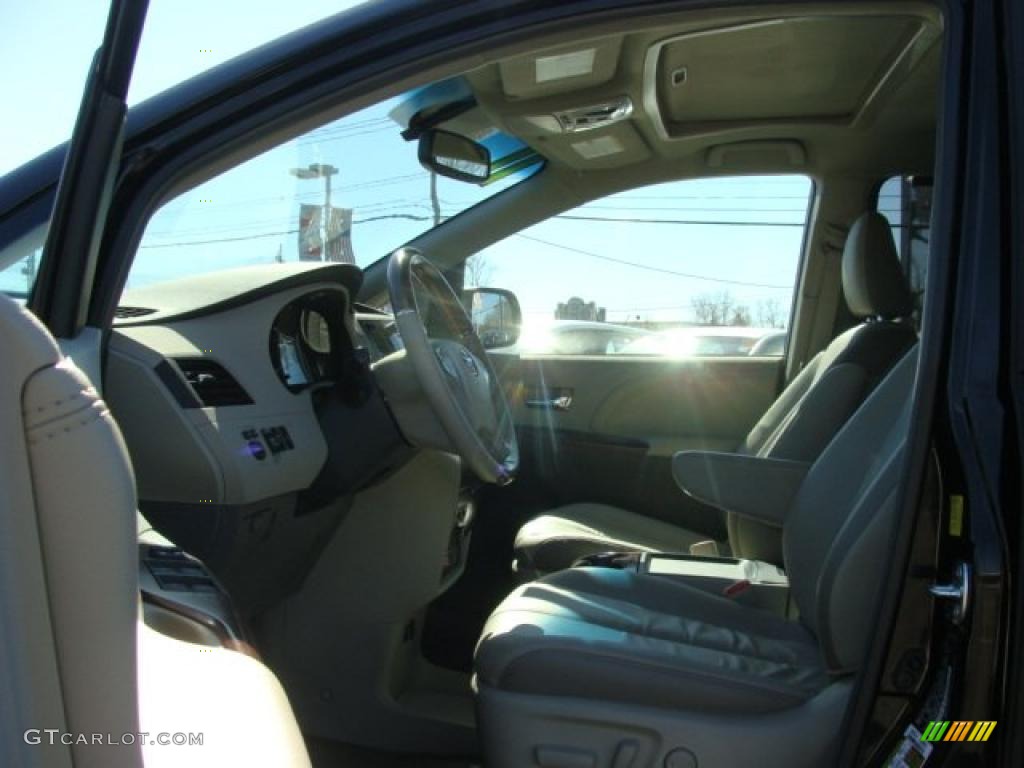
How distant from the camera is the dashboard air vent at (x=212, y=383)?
4.41 feet

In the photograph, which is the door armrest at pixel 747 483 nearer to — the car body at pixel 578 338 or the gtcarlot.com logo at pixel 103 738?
the car body at pixel 578 338

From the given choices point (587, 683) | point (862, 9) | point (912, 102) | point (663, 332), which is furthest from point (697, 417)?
point (862, 9)

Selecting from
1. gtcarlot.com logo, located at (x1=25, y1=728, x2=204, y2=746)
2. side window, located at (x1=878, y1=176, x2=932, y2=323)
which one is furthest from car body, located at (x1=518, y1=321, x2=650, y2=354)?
gtcarlot.com logo, located at (x1=25, y1=728, x2=204, y2=746)

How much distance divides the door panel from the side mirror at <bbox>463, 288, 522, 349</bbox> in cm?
53

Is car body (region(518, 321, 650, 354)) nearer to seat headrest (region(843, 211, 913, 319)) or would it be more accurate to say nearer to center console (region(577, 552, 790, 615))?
seat headrest (region(843, 211, 913, 319))

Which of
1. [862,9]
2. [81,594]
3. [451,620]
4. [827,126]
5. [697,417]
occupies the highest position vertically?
[827,126]

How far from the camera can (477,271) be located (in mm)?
2775

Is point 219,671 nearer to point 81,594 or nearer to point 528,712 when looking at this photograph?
point 81,594

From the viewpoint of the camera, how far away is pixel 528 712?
1.31 metres

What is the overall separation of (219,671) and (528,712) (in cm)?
63

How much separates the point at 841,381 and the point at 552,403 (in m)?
1.22

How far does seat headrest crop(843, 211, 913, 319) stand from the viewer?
2.26 meters

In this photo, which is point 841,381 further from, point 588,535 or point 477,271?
point 477,271

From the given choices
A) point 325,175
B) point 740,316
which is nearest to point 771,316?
point 740,316
